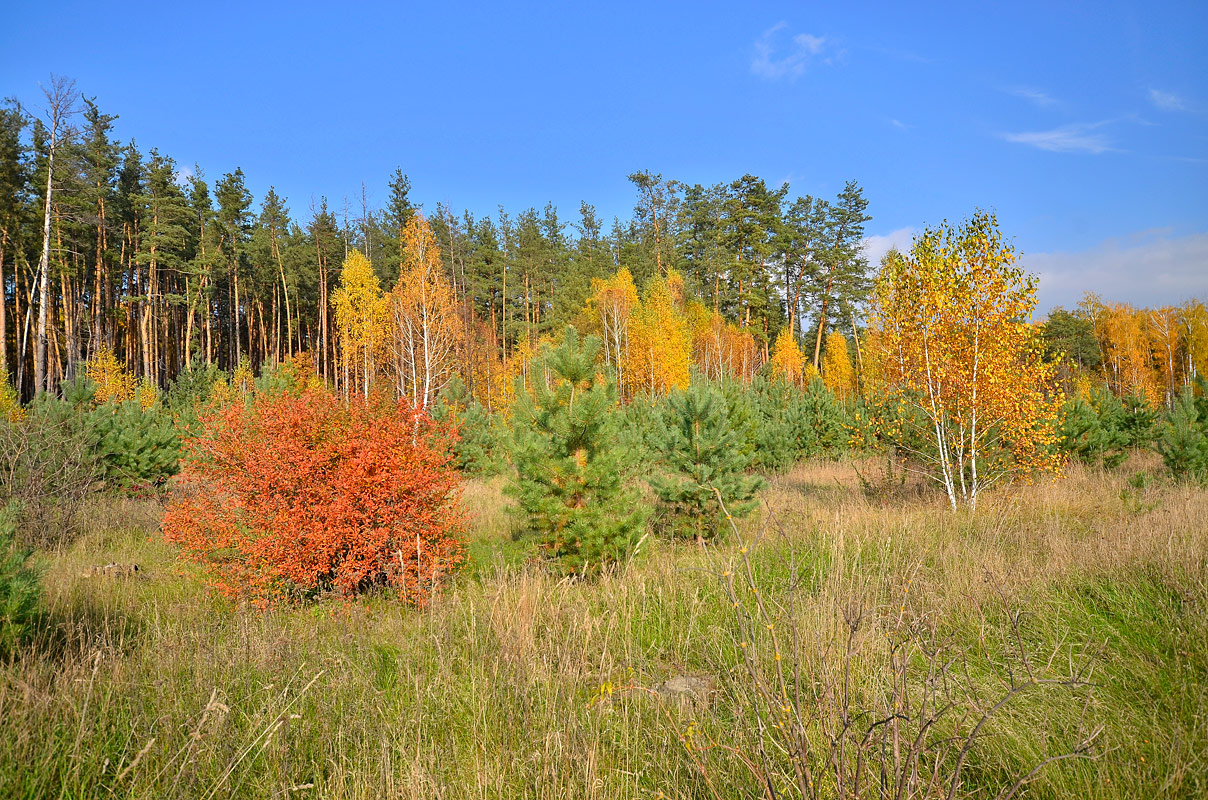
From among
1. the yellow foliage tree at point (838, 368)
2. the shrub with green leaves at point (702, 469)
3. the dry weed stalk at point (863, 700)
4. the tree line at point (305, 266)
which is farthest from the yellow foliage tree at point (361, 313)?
the yellow foliage tree at point (838, 368)

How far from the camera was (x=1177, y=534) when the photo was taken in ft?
16.6

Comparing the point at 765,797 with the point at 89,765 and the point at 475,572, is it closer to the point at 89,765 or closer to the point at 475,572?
the point at 89,765

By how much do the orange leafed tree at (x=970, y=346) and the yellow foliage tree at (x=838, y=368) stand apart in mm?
29774

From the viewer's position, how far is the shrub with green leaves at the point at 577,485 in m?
6.43

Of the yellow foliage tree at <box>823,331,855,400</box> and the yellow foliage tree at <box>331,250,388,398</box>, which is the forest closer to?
the yellow foliage tree at <box>331,250,388,398</box>

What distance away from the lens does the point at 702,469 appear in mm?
7613

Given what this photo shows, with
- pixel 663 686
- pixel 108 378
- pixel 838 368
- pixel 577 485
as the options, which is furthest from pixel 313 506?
pixel 838 368

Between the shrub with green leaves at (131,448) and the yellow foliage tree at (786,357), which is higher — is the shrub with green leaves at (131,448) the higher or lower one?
the lower one

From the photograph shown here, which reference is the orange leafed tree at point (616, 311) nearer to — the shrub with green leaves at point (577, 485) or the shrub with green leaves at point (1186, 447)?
the shrub with green leaves at point (1186, 447)

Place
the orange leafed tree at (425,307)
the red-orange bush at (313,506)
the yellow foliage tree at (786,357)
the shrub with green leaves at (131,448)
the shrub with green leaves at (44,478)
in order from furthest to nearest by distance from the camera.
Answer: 1. the yellow foliage tree at (786,357)
2. the orange leafed tree at (425,307)
3. the shrub with green leaves at (131,448)
4. the shrub with green leaves at (44,478)
5. the red-orange bush at (313,506)

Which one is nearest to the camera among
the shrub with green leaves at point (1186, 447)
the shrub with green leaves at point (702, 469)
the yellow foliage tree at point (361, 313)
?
the shrub with green leaves at point (702, 469)

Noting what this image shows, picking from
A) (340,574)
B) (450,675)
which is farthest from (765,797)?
A: (340,574)

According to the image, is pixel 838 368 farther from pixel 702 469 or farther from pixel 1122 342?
pixel 702 469

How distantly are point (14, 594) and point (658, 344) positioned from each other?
29870 millimetres
